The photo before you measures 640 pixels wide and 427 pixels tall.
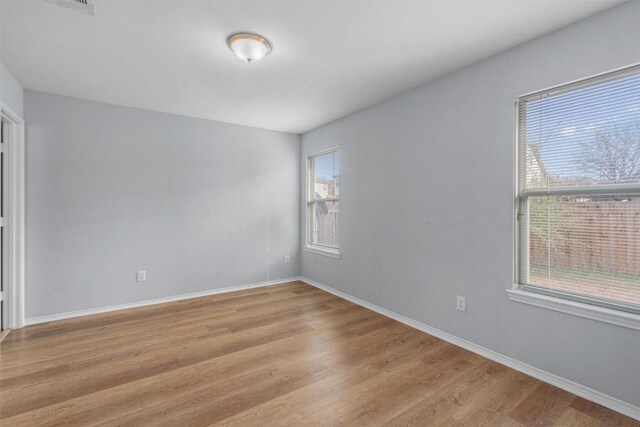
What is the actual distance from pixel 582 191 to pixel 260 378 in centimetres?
256

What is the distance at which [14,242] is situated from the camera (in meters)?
2.95

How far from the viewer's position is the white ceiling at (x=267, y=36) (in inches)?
72.7

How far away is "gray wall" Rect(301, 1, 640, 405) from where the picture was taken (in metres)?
1.86

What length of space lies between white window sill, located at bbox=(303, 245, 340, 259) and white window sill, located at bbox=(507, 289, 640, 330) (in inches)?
90.0

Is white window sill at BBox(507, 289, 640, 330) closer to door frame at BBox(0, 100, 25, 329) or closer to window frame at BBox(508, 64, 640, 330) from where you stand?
window frame at BBox(508, 64, 640, 330)

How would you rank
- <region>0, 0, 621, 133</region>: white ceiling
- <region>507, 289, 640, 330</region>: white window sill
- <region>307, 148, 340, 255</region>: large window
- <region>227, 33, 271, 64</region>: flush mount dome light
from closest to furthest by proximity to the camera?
<region>507, 289, 640, 330</region>: white window sill, <region>0, 0, 621, 133</region>: white ceiling, <region>227, 33, 271, 64</region>: flush mount dome light, <region>307, 148, 340, 255</region>: large window

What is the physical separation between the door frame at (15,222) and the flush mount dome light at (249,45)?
243cm

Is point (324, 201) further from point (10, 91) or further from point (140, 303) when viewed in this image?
point (10, 91)

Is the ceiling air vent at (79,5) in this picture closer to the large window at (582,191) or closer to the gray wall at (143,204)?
the gray wall at (143,204)

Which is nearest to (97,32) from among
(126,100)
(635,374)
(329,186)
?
(126,100)

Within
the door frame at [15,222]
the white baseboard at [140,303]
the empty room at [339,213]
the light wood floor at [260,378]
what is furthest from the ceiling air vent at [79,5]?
the white baseboard at [140,303]

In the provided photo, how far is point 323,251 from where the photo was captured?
4445 millimetres

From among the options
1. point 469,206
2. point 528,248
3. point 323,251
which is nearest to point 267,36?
point 469,206

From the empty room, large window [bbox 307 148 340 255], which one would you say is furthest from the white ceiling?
large window [bbox 307 148 340 255]
